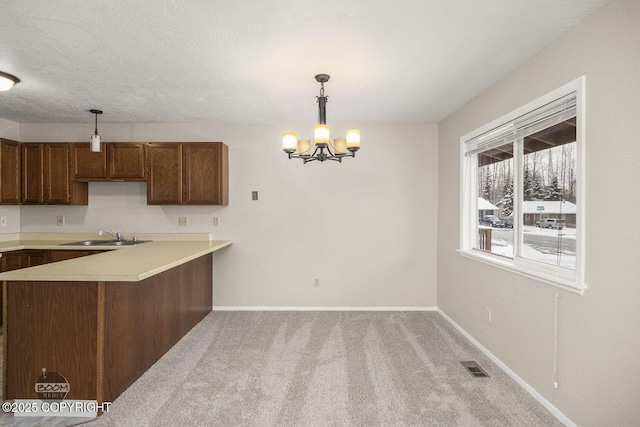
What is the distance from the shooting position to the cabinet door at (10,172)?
13.1 feet

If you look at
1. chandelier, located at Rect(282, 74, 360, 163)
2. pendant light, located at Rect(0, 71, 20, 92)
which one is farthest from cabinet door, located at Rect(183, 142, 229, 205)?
pendant light, located at Rect(0, 71, 20, 92)

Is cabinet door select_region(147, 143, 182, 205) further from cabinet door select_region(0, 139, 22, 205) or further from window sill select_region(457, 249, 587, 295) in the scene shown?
window sill select_region(457, 249, 587, 295)

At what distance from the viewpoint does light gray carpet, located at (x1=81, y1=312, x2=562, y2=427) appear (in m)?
2.15

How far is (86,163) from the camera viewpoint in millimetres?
4172

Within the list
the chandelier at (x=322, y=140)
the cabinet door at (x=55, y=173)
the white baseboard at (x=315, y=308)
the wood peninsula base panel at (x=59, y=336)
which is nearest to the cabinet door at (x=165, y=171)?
the cabinet door at (x=55, y=173)

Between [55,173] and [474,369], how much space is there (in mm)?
5138

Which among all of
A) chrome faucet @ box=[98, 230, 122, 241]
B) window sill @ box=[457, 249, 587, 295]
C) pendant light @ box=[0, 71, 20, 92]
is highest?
pendant light @ box=[0, 71, 20, 92]

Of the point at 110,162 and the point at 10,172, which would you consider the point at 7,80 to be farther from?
the point at 10,172

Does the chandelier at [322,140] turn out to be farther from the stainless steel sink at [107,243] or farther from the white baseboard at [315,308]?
the stainless steel sink at [107,243]

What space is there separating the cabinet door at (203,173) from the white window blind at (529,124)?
9.67 ft

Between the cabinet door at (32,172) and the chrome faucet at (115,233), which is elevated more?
the cabinet door at (32,172)

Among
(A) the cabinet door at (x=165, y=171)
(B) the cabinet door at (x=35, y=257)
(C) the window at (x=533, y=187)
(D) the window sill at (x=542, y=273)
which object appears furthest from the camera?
(A) the cabinet door at (x=165, y=171)

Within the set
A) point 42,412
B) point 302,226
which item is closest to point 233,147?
point 302,226

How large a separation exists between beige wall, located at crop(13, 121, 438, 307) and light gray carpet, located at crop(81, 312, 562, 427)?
29.4 inches
